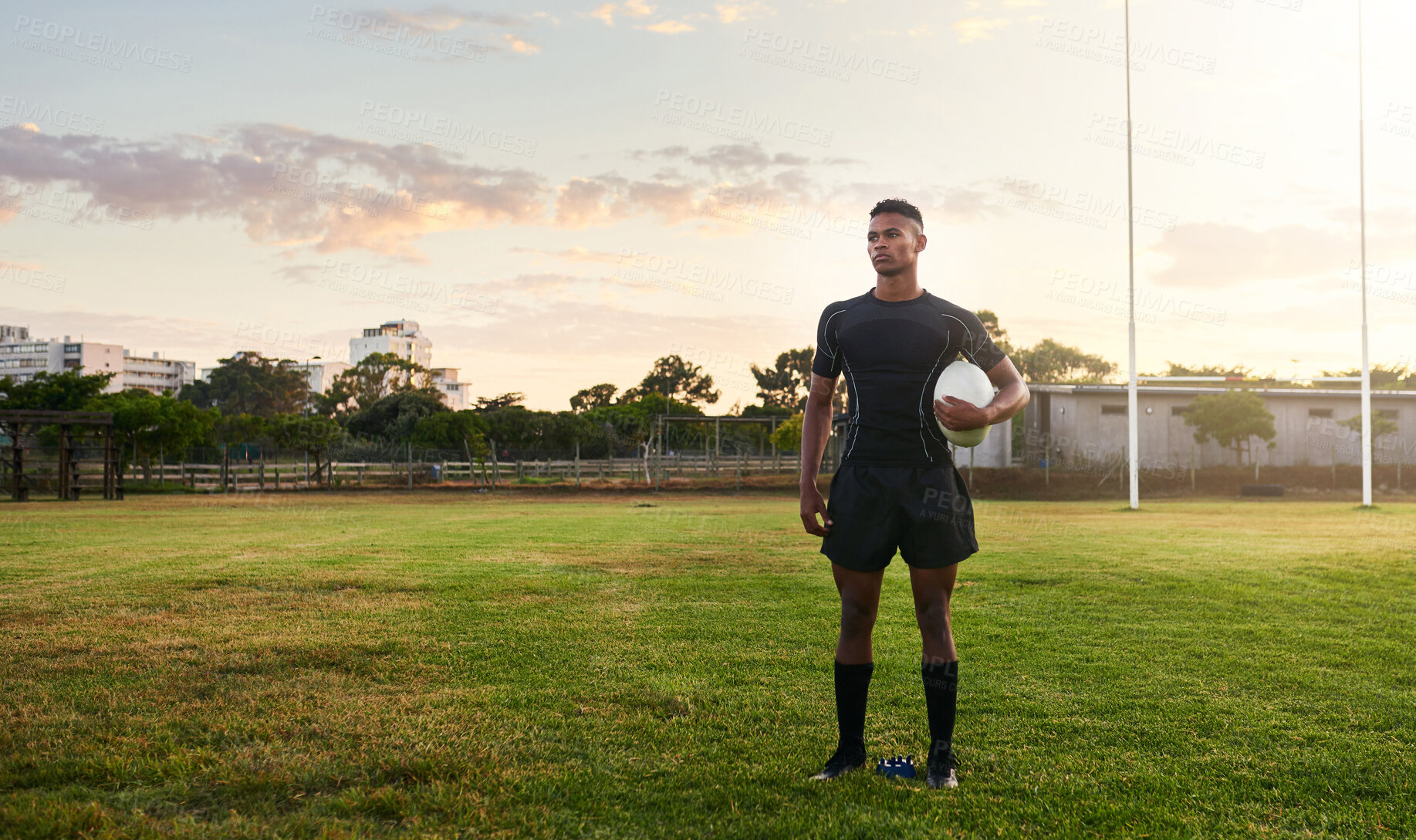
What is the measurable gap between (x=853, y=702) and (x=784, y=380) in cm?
6575

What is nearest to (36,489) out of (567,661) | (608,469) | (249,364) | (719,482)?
(608,469)

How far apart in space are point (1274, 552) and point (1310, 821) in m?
10.1

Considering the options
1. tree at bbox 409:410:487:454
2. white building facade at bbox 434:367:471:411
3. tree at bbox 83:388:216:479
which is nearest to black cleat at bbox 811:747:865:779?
tree at bbox 83:388:216:479

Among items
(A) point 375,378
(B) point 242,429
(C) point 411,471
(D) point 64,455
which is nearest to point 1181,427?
(C) point 411,471

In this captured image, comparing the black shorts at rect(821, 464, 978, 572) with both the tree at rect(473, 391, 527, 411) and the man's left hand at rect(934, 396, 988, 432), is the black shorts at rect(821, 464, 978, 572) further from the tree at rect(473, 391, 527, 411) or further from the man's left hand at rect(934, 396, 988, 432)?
the tree at rect(473, 391, 527, 411)

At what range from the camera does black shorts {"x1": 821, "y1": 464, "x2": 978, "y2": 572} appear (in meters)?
3.45

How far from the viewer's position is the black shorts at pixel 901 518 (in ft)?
11.3

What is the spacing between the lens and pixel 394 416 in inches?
2261

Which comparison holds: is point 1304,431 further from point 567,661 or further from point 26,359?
point 26,359

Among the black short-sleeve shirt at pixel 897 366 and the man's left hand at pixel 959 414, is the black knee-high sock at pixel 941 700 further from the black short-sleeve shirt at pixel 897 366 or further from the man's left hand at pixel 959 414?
the man's left hand at pixel 959 414

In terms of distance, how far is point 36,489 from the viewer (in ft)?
95.5

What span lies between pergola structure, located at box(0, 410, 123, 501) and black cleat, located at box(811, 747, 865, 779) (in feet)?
95.4

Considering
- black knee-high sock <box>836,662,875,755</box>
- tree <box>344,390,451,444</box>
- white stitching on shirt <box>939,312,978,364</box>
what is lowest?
black knee-high sock <box>836,662,875,755</box>

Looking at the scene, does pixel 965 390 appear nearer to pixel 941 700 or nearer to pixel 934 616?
pixel 934 616
